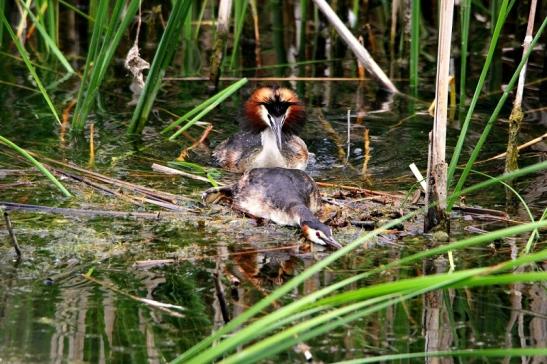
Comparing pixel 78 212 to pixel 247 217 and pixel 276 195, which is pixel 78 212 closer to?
pixel 247 217

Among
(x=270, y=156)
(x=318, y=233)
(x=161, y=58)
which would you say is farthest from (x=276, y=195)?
(x=161, y=58)

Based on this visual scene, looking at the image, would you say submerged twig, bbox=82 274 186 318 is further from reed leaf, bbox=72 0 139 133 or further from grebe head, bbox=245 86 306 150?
grebe head, bbox=245 86 306 150

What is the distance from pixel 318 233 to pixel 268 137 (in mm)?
2049

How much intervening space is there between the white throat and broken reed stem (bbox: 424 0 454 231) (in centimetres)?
202

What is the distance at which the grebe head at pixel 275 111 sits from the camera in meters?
7.72

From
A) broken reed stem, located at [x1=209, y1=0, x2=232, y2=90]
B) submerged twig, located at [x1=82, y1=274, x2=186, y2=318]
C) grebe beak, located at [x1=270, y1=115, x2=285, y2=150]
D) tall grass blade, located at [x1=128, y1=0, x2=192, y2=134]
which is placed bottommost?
submerged twig, located at [x1=82, y1=274, x2=186, y2=318]

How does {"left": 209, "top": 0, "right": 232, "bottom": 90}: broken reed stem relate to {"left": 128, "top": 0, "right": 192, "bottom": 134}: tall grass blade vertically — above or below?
above

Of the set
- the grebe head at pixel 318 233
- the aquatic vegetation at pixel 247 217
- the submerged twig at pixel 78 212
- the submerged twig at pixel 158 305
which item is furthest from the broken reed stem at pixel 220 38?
the submerged twig at pixel 158 305

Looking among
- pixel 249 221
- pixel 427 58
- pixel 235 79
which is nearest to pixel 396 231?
pixel 249 221

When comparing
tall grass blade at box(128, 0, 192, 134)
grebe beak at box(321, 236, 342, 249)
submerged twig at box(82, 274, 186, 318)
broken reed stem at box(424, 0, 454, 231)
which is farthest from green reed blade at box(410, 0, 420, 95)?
submerged twig at box(82, 274, 186, 318)

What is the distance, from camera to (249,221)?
6.45m

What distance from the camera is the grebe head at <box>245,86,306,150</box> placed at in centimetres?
772

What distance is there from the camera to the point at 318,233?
586 centimetres

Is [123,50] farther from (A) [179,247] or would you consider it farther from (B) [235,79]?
(A) [179,247]
